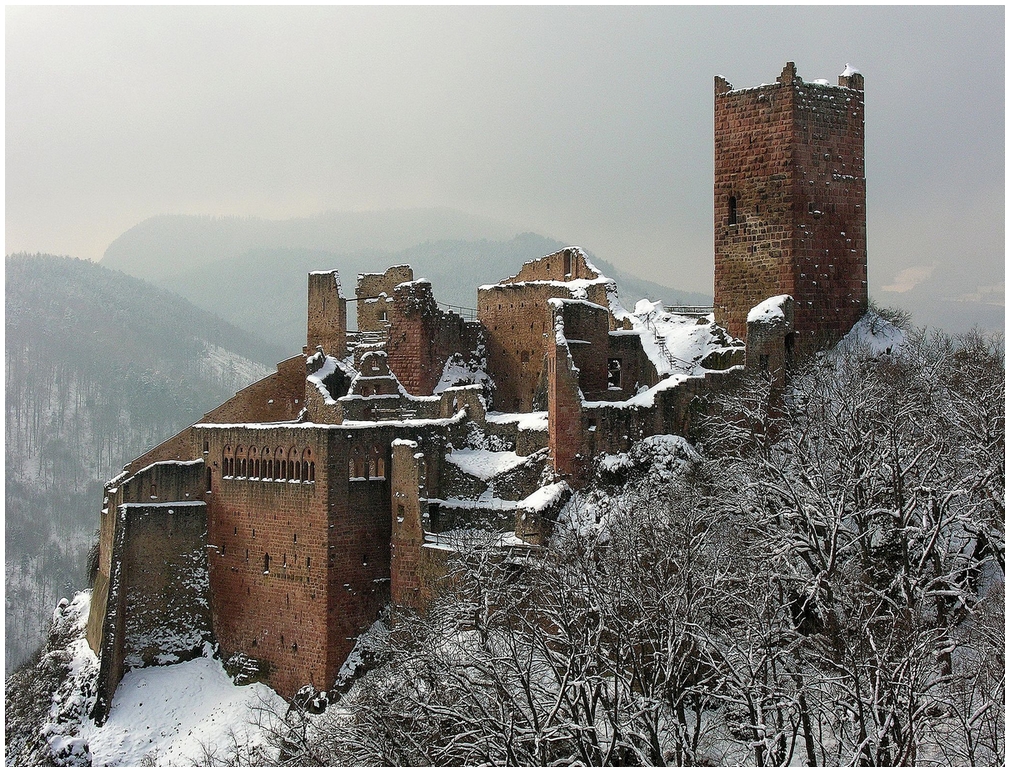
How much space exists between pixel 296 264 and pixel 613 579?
145270 mm

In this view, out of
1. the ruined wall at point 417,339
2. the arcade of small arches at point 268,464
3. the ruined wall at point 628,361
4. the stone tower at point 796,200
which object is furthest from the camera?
the ruined wall at point 417,339

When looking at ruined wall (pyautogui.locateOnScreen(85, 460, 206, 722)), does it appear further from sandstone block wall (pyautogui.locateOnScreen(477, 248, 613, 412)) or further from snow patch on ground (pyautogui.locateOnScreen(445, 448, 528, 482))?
sandstone block wall (pyautogui.locateOnScreen(477, 248, 613, 412))

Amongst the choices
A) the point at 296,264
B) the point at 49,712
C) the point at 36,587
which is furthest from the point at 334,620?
the point at 296,264

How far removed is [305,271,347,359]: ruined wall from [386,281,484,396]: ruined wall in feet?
13.9

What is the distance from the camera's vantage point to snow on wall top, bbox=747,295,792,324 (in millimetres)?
39062

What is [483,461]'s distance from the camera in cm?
4078

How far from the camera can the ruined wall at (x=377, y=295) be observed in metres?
54.7

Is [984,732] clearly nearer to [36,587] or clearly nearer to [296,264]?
[36,587]

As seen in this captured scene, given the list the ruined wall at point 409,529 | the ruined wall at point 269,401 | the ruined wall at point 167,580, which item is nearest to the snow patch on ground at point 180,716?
the ruined wall at point 167,580

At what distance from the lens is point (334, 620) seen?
132 ft

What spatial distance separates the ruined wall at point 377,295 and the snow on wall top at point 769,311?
62.5 ft

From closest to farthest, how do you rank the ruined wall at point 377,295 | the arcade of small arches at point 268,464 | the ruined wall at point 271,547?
1. the ruined wall at point 271,547
2. the arcade of small arches at point 268,464
3. the ruined wall at point 377,295

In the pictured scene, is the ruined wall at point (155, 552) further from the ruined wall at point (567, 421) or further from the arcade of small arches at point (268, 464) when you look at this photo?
the ruined wall at point (567, 421)

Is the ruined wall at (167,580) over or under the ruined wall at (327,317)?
under
